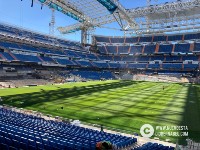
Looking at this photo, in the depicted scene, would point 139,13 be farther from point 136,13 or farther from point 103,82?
point 103,82

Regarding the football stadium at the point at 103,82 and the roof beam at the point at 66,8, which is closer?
the football stadium at the point at 103,82

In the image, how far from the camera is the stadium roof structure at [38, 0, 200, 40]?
173 feet

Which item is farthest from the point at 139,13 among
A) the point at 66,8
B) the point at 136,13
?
the point at 66,8

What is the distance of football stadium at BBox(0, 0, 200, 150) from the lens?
12.2 metres

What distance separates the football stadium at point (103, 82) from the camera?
39.9ft

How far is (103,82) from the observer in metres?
61.8

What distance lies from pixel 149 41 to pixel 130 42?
8.14 metres

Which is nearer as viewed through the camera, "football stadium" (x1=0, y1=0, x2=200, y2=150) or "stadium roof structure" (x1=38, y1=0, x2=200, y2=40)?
"football stadium" (x1=0, y1=0, x2=200, y2=150)

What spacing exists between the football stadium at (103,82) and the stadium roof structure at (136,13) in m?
0.24

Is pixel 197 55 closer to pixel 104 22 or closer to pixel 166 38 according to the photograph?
pixel 166 38

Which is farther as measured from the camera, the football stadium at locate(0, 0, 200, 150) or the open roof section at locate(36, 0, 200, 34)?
the open roof section at locate(36, 0, 200, 34)

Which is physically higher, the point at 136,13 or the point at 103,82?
the point at 136,13

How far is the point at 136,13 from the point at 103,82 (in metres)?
19.6

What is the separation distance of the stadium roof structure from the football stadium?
0.80 feet
